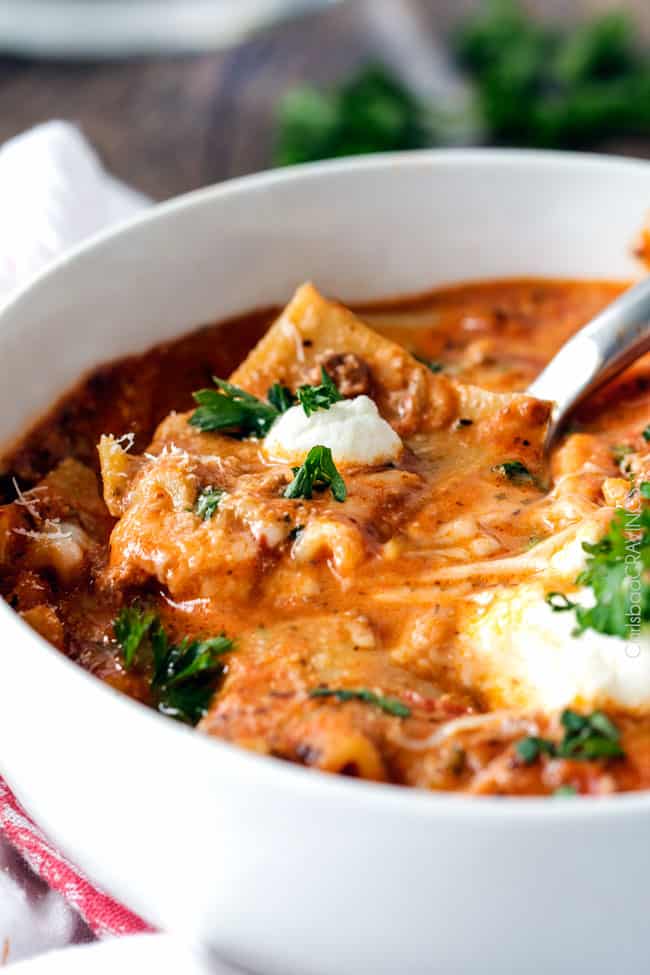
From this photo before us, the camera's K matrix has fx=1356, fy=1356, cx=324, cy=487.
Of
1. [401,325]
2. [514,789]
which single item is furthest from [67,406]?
[514,789]

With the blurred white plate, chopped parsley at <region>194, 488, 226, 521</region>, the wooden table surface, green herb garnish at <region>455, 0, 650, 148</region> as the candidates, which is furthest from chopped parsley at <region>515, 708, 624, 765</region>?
the blurred white plate

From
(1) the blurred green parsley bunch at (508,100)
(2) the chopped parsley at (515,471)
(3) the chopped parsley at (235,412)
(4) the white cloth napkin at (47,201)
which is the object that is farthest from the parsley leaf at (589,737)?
(1) the blurred green parsley bunch at (508,100)

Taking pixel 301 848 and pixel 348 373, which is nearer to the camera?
pixel 301 848

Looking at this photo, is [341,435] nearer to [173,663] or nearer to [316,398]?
[316,398]

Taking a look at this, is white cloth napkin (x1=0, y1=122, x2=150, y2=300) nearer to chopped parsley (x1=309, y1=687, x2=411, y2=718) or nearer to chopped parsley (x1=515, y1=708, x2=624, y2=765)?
chopped parsley (x1=309, y1=687, x2=411, y2=718)

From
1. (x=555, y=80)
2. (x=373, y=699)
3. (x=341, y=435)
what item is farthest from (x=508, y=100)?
(x=373, y=699)

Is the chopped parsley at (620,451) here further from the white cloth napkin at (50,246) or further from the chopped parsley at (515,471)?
the white cloth napkin at (50,246)
